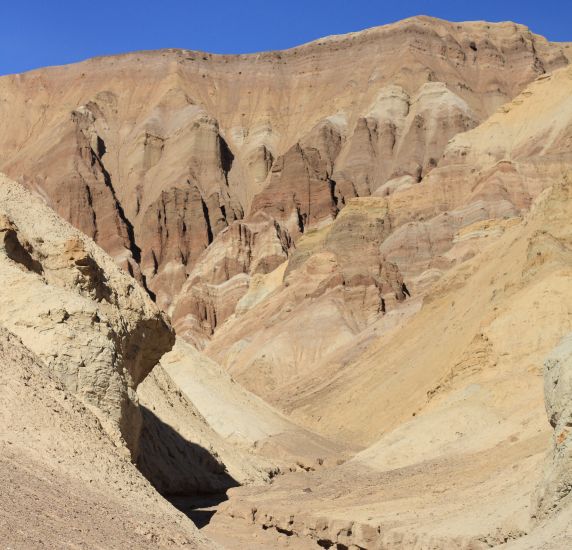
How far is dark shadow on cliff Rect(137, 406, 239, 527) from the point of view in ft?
87.6

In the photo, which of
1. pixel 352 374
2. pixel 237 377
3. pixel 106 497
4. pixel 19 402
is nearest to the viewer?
pixel 106 497

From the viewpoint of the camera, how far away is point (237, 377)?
7538 centimetres

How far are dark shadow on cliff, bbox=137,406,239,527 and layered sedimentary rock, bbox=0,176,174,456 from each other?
347cm

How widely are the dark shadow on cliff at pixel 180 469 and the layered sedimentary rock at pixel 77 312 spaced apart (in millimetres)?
3467

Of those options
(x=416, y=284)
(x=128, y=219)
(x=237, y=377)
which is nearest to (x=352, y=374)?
(x=237, y=377)

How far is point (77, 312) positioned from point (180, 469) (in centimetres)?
990

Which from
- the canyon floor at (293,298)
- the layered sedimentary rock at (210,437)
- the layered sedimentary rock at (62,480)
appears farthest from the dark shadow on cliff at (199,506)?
the layered sedimentary rock at (62,480)

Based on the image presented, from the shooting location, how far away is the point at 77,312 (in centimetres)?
1962

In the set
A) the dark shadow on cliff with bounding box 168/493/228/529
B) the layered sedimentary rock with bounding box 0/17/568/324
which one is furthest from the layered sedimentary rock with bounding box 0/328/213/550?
the layered sedimentary rock with bounding box 0/17/568/324

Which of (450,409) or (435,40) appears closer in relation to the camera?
(450,409)

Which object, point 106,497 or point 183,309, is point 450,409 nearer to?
point 106,497

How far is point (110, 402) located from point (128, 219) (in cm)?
11863

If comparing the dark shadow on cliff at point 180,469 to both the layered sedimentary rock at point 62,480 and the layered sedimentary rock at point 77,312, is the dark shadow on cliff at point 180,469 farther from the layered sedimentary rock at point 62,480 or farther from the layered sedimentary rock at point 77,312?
the layered sedimentary rock at point 62,480

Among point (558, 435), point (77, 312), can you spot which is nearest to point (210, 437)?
point (77, 312)
